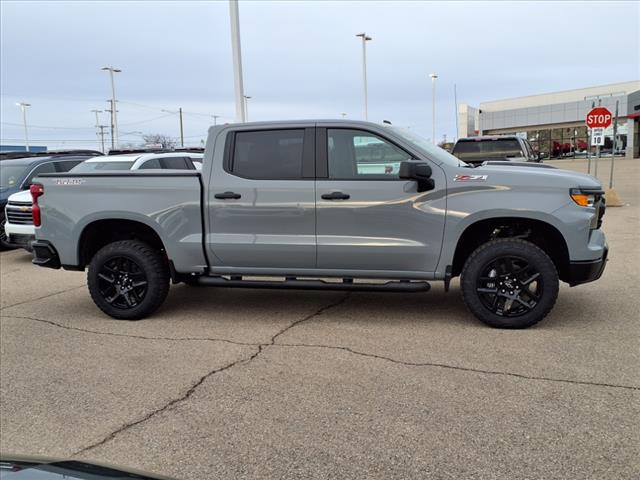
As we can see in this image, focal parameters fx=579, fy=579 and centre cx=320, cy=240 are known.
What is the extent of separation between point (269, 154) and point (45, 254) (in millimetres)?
2712

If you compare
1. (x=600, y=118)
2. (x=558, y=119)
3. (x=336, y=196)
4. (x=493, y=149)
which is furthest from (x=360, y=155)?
(x=558, y=119)

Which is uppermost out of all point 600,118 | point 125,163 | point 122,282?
point 600,118

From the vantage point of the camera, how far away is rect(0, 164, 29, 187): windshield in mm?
11656

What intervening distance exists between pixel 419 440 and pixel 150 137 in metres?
83.7

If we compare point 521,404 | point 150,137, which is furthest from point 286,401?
point 150,137

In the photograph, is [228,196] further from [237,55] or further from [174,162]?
[237,55]

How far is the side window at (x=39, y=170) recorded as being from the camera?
→ 38.0 feet

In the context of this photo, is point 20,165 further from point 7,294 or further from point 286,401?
point 286,401

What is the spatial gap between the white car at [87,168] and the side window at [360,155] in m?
3.91

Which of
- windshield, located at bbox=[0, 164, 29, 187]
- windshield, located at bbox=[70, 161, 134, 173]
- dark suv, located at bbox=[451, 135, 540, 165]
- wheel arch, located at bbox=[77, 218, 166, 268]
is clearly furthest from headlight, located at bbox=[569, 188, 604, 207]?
windshield, located at bbox=[0, 164, 29, 187]

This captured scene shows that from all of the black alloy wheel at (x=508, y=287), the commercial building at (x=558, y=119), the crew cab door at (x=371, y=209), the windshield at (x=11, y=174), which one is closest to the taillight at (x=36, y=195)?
the crew cab door at (x=371, y=209)

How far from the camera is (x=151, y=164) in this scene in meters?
11.0

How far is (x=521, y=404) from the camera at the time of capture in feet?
12.6

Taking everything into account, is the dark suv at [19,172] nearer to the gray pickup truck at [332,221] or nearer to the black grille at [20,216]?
the black grille at [20,216]
